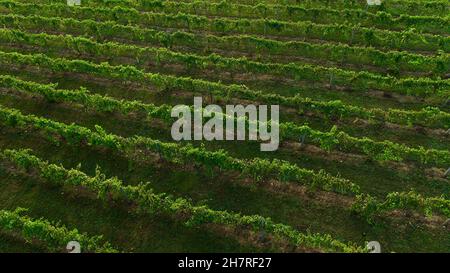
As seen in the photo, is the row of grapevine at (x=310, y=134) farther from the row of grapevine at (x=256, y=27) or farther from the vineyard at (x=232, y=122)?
the row of grapevine at (x=256, y=27)

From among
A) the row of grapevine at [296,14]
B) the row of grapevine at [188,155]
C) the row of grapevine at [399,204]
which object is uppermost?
the row of grapevine at [296,14]

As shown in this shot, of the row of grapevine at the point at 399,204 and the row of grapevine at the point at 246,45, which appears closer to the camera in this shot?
the row of grapevine at the point at 399,204

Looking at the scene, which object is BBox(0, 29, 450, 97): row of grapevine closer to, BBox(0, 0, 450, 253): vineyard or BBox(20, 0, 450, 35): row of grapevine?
BBox(0, 0, 450, 253): vineyard

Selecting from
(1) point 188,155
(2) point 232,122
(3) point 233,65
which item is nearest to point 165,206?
(1) point 188,155

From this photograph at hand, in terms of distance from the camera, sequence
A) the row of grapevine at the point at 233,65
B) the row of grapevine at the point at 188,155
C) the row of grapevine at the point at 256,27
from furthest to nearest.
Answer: the row of grapevine at the point at 256,27 → the row of grapevine at the point at 233,65 → the row of grapevine at the point at 188,155

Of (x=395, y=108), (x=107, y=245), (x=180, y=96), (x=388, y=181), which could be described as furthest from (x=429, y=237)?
(x=180, y=96)

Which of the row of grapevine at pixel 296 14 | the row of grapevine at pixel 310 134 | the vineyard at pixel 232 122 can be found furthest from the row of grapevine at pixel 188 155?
the row of grapevine at pixel 296 14

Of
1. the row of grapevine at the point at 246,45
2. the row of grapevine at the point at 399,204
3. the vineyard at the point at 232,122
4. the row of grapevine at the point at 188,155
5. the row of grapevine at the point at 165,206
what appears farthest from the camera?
the row of grapevine at the point at 246,45
